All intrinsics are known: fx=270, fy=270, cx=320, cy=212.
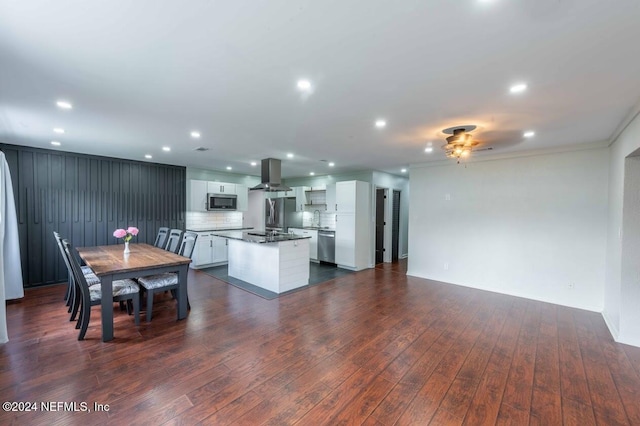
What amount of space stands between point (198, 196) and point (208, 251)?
1391mm

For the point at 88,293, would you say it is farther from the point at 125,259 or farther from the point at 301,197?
the point at 301,197

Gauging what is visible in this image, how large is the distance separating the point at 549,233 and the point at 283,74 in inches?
192

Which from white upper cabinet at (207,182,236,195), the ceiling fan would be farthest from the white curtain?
the ceiling fan

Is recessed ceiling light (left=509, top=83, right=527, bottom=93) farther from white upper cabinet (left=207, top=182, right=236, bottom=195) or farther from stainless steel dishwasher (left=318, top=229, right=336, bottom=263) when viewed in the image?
white upper cabinet (left=207, top=182, right=236, bottom=195)

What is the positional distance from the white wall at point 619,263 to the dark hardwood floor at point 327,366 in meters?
0.19

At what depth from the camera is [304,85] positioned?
2.28 m

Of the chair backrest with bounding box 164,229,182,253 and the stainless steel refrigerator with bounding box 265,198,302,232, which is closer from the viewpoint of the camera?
the chair backrest with bounding box 164,229,182,253

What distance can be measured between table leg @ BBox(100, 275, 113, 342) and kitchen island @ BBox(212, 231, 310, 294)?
210 cm

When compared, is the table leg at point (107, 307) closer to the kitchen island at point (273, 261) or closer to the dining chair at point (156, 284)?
the dining chair at point (156, 284)

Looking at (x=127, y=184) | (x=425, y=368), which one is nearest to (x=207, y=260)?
(x=127, y=184)

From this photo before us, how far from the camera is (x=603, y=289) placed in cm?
401

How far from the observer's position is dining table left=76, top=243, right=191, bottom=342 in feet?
9.85

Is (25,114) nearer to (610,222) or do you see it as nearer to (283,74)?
(283,74)

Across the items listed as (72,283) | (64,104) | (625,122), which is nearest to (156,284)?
(72,283)
